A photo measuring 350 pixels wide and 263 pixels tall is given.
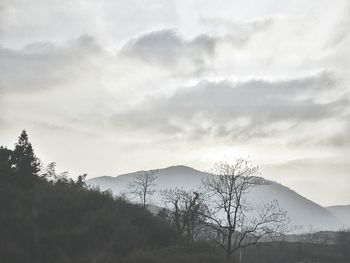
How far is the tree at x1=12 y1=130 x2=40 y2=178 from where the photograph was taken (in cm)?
4291

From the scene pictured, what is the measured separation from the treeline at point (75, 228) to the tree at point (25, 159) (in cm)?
369

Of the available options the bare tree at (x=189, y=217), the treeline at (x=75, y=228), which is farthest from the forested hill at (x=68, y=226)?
the bare tree at (x=189, y=217)

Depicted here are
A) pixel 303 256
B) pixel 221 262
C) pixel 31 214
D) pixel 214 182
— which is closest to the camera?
pixel 221 262

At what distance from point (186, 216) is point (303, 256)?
7831cm

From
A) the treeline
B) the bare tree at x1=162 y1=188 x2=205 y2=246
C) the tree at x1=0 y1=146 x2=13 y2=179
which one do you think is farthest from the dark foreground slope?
the bare tree at x1=162 y1=188 x2=205 y2=246

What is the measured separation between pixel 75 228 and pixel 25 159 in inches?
804

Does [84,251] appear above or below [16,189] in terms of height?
below

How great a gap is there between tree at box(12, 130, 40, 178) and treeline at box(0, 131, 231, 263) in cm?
369

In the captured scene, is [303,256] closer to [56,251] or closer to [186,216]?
[186,216]

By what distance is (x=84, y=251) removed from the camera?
26.8m

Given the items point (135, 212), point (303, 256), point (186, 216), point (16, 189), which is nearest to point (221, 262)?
point (135, 212)

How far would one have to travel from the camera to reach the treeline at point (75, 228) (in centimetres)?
2544

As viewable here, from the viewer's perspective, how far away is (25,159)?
4681 cm

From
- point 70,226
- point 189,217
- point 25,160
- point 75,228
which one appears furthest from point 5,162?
point 189,217
